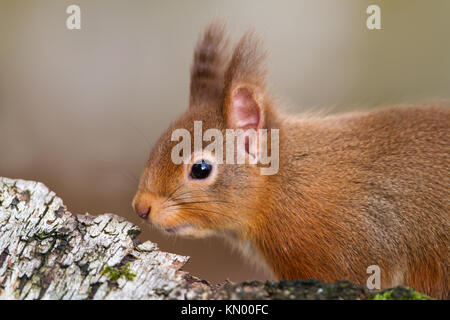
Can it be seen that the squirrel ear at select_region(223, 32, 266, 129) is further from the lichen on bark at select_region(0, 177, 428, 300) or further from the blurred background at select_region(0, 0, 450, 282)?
the blurred background at select_region(0, 0, 450, 282)

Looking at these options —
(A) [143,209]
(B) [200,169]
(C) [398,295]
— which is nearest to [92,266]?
(A) [143,209]

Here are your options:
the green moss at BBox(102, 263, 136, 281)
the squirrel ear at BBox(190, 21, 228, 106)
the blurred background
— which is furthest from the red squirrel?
the blurred background

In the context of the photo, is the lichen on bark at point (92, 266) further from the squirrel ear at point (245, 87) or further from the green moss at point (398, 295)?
the squirrel ear at point (245, 87)

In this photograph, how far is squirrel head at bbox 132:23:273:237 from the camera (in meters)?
1.67

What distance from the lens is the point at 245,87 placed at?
1729 millimetres

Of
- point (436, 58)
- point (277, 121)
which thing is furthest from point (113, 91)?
point (436, 58)

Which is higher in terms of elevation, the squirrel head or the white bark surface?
the squirrel head

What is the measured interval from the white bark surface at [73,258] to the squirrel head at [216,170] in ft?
0.67

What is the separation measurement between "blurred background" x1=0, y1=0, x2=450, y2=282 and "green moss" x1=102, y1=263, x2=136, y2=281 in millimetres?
2189

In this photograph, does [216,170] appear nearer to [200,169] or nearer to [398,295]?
[200,169]

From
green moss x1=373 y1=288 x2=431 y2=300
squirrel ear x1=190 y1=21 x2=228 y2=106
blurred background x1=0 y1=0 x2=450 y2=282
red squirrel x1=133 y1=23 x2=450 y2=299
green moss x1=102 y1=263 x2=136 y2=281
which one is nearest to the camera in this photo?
green moss x1=373 y1=288 x2=431 y2=300

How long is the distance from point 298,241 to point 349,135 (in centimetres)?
42

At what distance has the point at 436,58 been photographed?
3.54 meters

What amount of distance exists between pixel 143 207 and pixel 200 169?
0.74 feet
